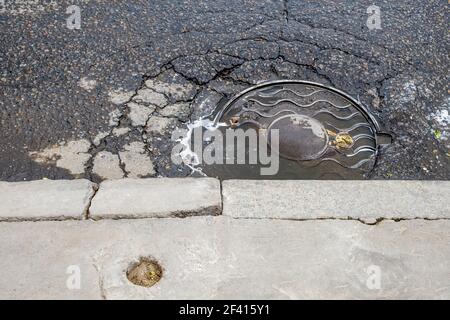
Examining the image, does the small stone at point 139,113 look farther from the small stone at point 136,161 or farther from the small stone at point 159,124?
the small stone at point 136,161

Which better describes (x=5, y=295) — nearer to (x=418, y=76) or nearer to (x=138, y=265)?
(x=138, y=265)

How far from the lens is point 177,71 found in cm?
385

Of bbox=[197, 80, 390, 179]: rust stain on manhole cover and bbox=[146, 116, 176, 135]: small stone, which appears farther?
bbox=[146, 116, 176, 135]: small stone

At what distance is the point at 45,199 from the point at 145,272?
0.77 m

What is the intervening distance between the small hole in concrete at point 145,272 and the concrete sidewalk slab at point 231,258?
0.03m

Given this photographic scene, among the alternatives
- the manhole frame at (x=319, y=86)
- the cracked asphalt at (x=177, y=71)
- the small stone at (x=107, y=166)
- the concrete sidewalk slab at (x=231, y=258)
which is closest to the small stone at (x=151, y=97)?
the cracked asphalt at (x=177, y=71)

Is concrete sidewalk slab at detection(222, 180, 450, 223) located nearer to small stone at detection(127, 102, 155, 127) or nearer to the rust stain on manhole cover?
the rust stain on manhole cover

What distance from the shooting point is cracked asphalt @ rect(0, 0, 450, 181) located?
10.9ft

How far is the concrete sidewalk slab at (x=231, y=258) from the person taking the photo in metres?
2.51

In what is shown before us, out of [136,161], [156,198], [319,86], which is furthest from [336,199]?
[136,161]

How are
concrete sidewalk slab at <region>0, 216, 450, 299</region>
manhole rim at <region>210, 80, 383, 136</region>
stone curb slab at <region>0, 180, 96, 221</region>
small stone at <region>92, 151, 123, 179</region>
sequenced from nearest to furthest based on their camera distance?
concrete sidewalk slab at <region>0, 216, 450, 299</region>
stone curb slab at <region>0, 180, 96, 221</region>
small stone at <region>92, 151, 123, 179</region>
manhole rim at <region>210, 80, 383, 136</region>

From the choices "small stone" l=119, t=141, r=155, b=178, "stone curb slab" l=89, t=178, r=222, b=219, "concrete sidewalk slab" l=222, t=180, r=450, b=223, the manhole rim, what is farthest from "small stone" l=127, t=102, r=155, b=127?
"concrete sidewalk slab" l=222, t=180, r=450, b=223

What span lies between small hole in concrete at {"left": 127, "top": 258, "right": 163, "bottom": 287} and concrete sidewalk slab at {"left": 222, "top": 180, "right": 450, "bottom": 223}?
1.66 ft

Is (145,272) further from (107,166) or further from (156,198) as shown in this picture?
(107,166)
